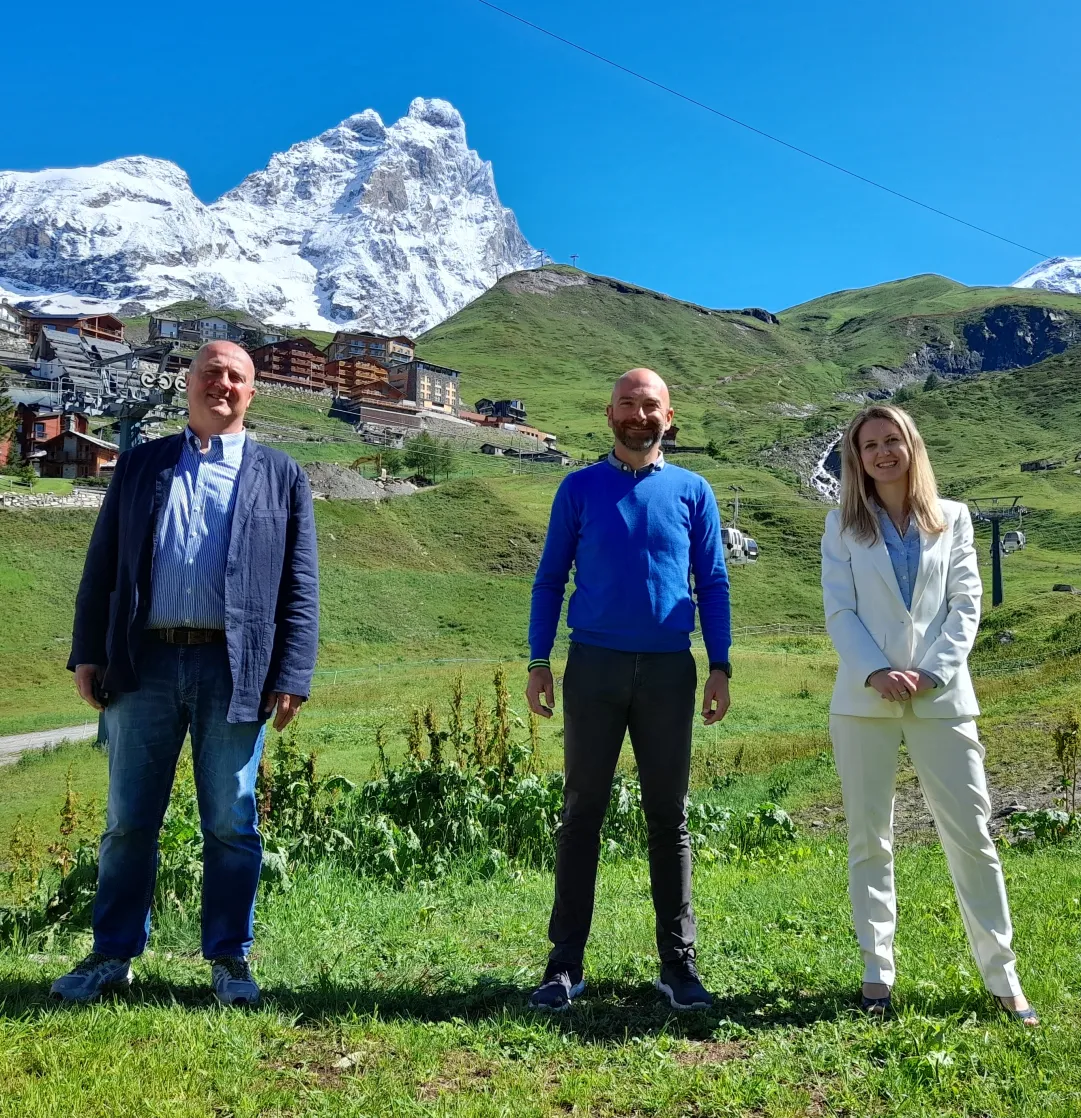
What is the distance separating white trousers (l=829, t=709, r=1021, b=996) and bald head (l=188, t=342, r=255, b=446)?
2.82 meters

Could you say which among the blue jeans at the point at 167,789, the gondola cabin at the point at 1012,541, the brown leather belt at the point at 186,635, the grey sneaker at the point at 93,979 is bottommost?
the grey sneaker at the point at 93,979

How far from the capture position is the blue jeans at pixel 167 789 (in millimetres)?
3744

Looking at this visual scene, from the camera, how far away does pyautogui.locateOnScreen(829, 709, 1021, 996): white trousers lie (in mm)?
3412

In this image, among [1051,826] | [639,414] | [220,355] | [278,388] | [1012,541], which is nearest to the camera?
[639,414]

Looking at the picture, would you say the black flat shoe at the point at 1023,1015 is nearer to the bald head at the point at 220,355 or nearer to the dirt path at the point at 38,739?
the bald head at the point at 220,355

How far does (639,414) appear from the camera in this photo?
12.8 ft

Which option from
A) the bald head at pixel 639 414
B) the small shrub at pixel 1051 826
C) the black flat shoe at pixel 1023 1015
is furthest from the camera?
the small shrub at pixel 1051 826

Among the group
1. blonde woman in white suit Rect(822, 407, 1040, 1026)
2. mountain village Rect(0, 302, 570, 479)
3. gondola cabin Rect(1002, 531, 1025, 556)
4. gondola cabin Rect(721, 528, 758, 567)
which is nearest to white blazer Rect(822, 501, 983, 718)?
blonde woman in white suit Rect(822, 407, 1040, 1026)

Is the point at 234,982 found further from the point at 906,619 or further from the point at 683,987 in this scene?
the point at 906,619

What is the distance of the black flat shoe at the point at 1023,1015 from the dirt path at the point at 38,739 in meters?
15.2

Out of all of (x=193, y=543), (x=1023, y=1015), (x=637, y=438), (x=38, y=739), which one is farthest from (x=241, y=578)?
(x=38, y=739)

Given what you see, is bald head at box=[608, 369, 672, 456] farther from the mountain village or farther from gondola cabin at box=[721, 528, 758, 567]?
the mountain village

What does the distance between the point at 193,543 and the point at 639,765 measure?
2.05 meters

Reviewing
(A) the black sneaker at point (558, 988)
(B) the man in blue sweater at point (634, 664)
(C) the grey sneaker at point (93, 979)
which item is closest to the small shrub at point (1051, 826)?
(B) the man in blue sweater at point (634, 664)
